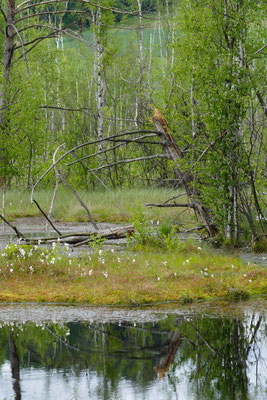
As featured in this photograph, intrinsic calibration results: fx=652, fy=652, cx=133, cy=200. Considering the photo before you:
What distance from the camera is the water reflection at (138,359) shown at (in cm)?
541

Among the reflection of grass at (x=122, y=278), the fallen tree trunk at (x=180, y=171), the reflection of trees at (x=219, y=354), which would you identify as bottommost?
the reflection of grass at (x=122, y=278)

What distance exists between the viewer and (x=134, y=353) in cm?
654

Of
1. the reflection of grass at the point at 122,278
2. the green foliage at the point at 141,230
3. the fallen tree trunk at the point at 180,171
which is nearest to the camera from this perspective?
the reflection of grass at the point at 122,278

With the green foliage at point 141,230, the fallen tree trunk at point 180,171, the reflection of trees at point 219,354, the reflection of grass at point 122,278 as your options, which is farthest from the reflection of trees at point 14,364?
the fallen tree trunk at point 180,171

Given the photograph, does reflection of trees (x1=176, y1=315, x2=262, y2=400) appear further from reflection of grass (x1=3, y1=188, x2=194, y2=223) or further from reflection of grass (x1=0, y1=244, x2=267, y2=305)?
reflection of grass (x1=3, y1=188, x2=194, y2=223)

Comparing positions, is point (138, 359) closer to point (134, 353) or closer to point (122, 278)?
point (134, 353)

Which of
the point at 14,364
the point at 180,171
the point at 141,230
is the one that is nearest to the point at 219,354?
the point at 14,364

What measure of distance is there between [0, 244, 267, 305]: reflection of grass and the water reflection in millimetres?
1177

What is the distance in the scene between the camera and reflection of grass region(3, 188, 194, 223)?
20719 millimetres

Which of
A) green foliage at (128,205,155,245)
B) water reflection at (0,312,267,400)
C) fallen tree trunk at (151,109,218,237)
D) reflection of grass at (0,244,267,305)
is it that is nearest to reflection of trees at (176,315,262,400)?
water reflection at (0,312,267,400)

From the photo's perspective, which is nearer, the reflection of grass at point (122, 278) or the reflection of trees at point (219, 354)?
the reflection of trees at point (219, 354)

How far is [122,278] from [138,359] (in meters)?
3.60

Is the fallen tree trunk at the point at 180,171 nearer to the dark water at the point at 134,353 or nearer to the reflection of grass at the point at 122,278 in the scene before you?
the reflection of grass at the point at 122,278

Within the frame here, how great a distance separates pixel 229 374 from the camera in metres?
5.79
